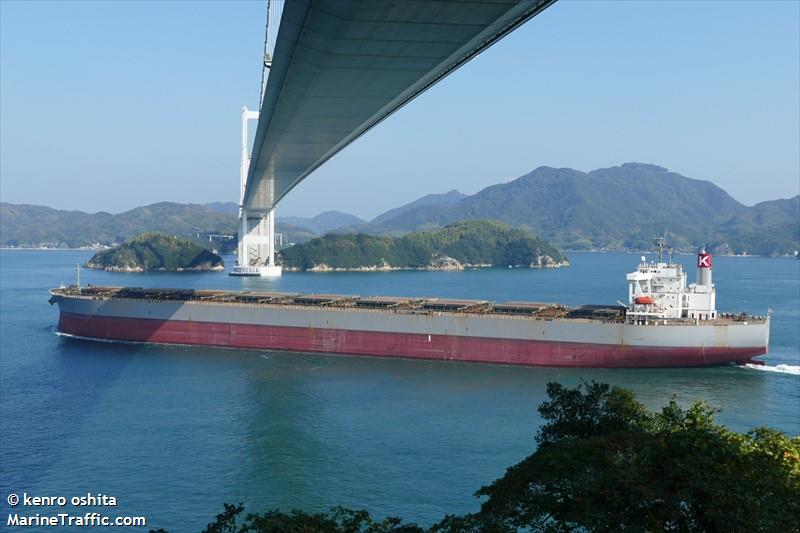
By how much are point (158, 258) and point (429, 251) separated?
122ft

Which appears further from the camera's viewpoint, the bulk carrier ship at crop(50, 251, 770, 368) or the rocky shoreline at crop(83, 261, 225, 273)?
the rocky shoreline at crop(83, 261, 225, 273)

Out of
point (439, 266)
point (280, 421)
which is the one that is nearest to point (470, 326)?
point (280, 421)

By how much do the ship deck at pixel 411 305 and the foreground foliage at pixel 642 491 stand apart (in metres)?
17.0

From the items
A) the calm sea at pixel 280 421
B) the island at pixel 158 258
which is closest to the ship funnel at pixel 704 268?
the calm sea at pixel 280 421

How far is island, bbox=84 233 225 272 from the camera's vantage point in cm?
8669

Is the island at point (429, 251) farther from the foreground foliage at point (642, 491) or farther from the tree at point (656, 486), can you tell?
the foreground foliage at point (642, 491)

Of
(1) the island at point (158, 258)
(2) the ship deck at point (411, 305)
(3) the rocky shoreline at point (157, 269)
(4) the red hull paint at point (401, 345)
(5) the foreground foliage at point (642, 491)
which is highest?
(1) the island at point (158, 258)

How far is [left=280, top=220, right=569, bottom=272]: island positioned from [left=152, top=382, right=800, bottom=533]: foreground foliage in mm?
81511

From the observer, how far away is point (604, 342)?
76.6 feet

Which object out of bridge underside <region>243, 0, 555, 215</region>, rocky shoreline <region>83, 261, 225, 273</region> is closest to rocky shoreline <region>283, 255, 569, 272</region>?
rocky shoreline <region>83, 261, 225, 273</region>

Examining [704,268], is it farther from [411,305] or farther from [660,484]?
[660,484]

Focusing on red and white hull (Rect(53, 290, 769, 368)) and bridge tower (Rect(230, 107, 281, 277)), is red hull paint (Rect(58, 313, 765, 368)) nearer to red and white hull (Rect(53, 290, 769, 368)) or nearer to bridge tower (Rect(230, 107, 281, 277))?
red and white hull (Rect(53, 290, 769, 368))

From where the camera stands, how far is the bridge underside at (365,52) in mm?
8242

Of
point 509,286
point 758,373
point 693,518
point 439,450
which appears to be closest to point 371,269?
point 509,286
